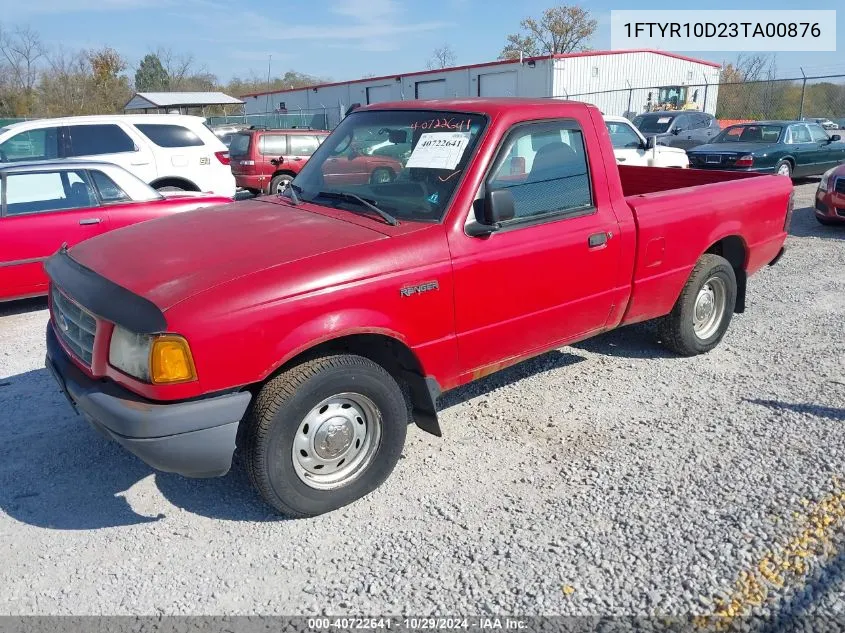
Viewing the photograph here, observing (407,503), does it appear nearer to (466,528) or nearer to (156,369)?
(466,528)

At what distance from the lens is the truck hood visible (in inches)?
118

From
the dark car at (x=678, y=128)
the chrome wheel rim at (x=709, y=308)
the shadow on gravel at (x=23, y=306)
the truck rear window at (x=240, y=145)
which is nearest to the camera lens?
the chrome wheel rim at (x=709, y=308)

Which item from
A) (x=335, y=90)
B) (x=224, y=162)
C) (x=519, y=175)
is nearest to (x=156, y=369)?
(x=519, y=175)

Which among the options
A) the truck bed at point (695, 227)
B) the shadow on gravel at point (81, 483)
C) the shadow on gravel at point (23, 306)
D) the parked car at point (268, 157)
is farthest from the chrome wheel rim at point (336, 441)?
the parked car at point (268, 157)

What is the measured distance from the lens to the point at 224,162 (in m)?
10.9

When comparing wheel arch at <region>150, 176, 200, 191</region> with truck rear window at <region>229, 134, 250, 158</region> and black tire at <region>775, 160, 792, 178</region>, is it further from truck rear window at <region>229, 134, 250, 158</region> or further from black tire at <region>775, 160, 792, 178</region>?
black tire at <region>775, 160, 792, 178</region>

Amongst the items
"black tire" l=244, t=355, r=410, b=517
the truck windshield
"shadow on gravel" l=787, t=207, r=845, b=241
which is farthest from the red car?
"shadow on gravel" l=787, t=207, r=845, b=241

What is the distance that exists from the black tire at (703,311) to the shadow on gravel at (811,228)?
18.3 feet

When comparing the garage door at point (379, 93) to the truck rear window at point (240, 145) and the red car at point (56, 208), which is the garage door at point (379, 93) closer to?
the truck rear window at point (240, 145)

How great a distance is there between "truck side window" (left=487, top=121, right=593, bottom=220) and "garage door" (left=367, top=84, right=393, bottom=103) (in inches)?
1402

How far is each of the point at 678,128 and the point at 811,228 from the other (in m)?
8.44

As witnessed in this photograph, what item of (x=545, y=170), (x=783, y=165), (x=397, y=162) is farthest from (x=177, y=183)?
(x=783, y=165)

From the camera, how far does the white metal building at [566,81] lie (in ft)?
99.8

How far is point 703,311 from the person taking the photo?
526 centimetres
